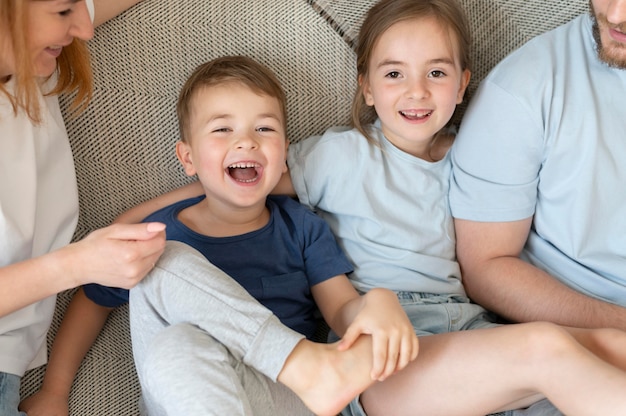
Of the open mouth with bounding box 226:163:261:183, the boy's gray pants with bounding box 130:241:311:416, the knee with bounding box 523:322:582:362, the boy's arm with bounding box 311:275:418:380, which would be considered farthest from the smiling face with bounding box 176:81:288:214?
the knee with bounding box 523:322:582:362

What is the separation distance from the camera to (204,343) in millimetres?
1175

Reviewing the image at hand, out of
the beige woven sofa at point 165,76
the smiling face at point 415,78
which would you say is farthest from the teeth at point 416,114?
the beige woven sofa at point 165,76

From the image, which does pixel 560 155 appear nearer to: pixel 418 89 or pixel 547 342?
pixel 418 89

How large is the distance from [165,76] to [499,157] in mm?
734

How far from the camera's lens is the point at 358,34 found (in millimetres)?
1704

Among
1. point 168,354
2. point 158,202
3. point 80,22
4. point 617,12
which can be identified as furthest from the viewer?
point 158,202

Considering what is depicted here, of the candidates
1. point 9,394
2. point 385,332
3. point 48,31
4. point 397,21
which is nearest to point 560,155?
point 397,21

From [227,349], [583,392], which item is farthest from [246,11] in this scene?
[583,392]

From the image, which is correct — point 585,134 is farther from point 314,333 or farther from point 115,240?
point 115,240

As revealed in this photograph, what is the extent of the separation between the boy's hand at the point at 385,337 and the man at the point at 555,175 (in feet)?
1.17

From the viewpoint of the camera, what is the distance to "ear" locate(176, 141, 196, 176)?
5.12 feet

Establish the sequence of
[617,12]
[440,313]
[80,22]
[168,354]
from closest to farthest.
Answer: [168,354]
[80,22]
[617,12]
[440,313]

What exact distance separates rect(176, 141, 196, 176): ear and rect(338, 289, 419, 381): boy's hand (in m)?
0.52

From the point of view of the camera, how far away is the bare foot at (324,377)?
1.19m
